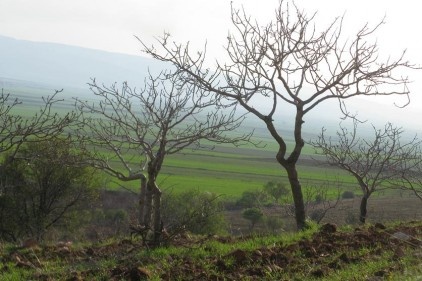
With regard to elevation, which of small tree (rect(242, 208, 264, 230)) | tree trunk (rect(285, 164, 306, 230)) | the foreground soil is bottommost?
small tree (rect(242, 208, 264, 230))

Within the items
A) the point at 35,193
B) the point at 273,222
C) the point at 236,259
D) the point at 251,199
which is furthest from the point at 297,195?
the point at 251,199

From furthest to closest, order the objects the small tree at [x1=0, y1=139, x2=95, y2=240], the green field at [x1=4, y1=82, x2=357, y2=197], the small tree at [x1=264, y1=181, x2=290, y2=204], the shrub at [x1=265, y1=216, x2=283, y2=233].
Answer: the green field at [x1=4, y1=82, x2=357, y2=197]
the small tree at [x1=264, y1=181, x2=290, y2=204]
the shrub at [x1=265, y1=216, x2=283, y2=233]
the small tree at [x1=0, y1=139, x2=95, y2=240]

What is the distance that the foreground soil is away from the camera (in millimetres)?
6902

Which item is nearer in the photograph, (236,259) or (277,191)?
(236,259)

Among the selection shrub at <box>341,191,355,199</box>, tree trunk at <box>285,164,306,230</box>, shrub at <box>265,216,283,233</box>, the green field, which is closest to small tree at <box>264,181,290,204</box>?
the green field

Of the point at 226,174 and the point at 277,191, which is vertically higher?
the point at 277,191

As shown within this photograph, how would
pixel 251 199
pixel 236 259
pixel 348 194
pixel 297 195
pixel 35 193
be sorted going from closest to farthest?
1. pixel 236 259
2. pixel 297 195
3. pixel 35 193
4. pixel 251 199
5. pixel 348 194

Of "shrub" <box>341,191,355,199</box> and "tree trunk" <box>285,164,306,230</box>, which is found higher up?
"tree trunk" <box>285,164,306,230</box>

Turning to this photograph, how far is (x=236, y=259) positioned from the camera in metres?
7.71

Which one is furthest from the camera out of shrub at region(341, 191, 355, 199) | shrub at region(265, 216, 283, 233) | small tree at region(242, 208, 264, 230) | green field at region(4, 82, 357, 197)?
green field at region(4, 82, 357, 197)

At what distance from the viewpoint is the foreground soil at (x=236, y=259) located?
6.90m

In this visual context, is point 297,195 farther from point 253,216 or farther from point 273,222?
point 253,216

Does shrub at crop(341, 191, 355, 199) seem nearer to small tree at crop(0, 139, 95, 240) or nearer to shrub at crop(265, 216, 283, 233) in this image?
shrub at crop(265, 216, 283, 233)

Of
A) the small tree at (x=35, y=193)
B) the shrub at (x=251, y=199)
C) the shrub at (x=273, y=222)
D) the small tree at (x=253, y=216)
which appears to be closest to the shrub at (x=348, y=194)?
the shrub at (x=251, y=199)
